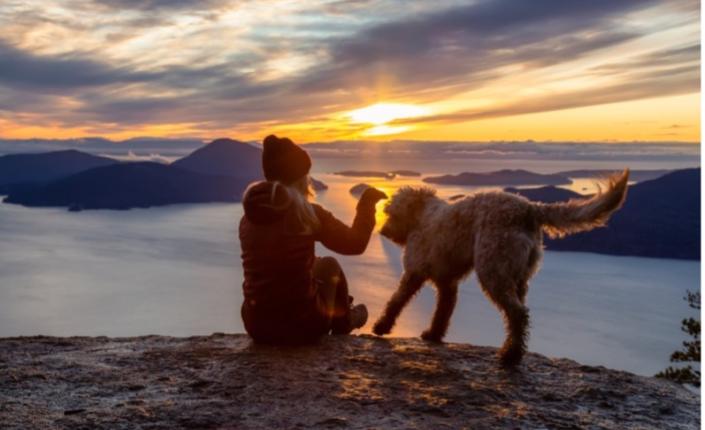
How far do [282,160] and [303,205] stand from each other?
0.48 metres

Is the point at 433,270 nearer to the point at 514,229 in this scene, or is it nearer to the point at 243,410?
the point at 514,229

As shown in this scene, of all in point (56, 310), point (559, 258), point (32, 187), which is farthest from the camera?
point (32, 187)

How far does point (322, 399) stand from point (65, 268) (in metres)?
A: 113

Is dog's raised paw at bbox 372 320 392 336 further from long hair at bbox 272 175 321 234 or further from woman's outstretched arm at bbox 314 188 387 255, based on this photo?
long hair at bbox 272 175 321 234

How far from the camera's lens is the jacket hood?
473 cm

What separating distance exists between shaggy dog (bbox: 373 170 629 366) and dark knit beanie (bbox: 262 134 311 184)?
1.81 m

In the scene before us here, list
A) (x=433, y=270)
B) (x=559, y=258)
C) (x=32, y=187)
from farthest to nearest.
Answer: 1. (x=32, y=187)
2. (x=559, y=258)
3. (x=433, y=270)

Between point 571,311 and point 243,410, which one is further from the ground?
Result: point 243,410

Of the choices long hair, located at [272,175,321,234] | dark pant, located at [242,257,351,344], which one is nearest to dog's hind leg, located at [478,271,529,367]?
dark pant, located at [242,257,351,344]

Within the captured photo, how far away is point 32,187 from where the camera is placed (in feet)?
626

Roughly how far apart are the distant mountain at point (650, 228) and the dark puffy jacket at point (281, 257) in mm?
95674

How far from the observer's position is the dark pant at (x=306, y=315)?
5.11 metres

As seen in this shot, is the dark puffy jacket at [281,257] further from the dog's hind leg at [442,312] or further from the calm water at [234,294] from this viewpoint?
the calm water at [234,294]

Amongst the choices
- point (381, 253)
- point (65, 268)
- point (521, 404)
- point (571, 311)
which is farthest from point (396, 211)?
point (65, 268)
